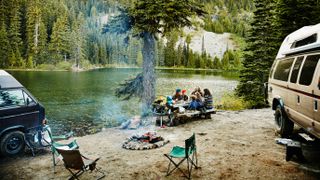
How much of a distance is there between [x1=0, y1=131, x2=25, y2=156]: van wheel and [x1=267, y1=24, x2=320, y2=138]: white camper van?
310 inches

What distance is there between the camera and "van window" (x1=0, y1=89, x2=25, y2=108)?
8047mm

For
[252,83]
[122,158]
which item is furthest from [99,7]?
[122,158]

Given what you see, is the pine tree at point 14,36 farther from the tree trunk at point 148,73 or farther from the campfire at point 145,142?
the campfire at point 145,142

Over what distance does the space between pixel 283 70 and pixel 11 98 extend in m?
8.45

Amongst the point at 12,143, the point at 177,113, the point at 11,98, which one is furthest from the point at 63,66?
the point at 12,143

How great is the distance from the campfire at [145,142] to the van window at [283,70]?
4.18 metres

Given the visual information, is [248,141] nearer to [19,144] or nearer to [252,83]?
[19,144]

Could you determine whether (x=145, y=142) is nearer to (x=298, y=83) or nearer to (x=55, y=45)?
(x=298, y=83)

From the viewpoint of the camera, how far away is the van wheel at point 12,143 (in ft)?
25.6

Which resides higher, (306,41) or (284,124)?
(306,41)

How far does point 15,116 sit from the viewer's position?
806 cm

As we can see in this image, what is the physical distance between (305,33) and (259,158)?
3.51 metres

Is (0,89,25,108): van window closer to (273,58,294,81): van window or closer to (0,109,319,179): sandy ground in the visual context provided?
(0,109,319,179): sandy ground

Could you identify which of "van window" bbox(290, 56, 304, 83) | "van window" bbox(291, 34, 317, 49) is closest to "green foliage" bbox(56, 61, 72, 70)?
"van window" bbox(291, 34, 317, 49)
